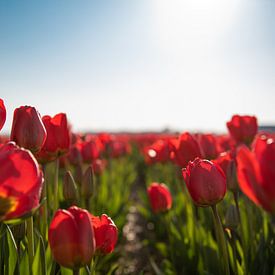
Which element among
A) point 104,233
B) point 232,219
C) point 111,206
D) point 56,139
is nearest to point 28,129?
point 56,139

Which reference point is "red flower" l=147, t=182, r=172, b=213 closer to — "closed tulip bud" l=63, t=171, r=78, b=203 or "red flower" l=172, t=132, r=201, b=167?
"red flower" l=172, t=132, r=201, b=167

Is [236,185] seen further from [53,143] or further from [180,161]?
[53,143]

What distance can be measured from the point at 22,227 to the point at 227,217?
3.06ft

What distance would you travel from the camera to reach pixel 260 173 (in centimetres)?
76

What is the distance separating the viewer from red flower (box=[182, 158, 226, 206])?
1.27 meters

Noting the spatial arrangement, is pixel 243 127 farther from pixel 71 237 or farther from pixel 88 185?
pixel 71 237

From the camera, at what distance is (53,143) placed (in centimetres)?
166

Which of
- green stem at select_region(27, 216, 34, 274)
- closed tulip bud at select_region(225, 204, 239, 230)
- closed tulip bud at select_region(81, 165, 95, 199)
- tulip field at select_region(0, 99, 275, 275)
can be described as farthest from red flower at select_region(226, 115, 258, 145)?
green stem at select_region(27, 216, 34, 274)

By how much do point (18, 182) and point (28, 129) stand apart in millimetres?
542

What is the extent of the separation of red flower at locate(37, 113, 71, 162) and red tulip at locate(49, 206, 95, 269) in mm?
782

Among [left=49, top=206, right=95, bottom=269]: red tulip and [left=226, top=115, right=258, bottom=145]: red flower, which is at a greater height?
[left=226, top=115, right=258, bottom=145]: red flower

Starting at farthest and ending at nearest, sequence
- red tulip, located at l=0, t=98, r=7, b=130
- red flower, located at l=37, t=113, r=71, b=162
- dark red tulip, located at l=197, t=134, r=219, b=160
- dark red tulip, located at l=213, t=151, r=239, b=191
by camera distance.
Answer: dark red tulip, located at l=197, t=134, r=219, b=160
dark red tulip, located at l=213, t=151, r=239, b=191
red flower, located at l=37, t=113, r=71, b=162
red tulip, located at l=0, t=98, r=7, b=130

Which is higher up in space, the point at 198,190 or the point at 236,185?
the point at 198,190

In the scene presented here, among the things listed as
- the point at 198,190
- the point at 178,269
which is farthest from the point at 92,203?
the point at 198,190
